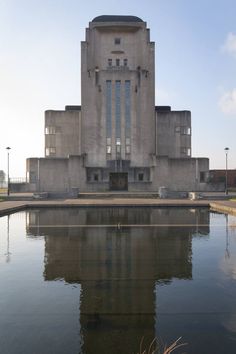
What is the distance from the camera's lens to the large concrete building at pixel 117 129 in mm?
49438

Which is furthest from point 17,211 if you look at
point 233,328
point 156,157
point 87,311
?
point 156,157

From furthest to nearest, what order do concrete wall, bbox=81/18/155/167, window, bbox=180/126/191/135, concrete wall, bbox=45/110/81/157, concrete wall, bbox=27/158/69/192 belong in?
window, bbox=180/126/191/135, concrete wall, bbox=45/110/81/157, concrete wall, bbox=81/18/155/167, concrete wall, bbox=27/158/69/192

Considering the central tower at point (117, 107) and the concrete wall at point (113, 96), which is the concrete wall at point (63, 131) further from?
the concrete wall at point (113, 96)

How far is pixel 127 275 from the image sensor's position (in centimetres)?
934

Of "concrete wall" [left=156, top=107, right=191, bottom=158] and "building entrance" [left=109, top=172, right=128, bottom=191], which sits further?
"concrete wall" [left=156, top=107, right=191, bottom=158]

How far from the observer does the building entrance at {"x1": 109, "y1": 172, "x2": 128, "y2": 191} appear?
5159 cm

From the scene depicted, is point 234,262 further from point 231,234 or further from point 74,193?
point 74,193

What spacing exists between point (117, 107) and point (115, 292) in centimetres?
4458

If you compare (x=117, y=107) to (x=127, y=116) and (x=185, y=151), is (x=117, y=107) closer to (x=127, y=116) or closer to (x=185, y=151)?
(x=127, y=116)

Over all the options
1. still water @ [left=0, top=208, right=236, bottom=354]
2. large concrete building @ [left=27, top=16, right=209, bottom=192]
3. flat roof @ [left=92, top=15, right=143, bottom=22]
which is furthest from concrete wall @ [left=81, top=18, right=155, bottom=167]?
still water @ [left=0, top=208, right=236, bottom=354]

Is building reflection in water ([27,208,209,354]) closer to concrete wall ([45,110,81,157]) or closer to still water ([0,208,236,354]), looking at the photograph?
still water ([0,208,236,354])

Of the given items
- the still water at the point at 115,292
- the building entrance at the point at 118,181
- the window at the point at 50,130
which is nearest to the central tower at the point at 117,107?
the building entrance at the point at 118,181

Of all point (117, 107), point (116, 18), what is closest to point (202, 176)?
point (117, 107)

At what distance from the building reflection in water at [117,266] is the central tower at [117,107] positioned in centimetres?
3079
